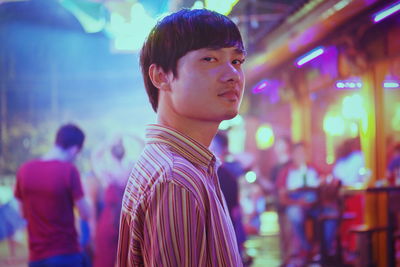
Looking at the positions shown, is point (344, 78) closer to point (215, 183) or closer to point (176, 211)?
point (215, 183)

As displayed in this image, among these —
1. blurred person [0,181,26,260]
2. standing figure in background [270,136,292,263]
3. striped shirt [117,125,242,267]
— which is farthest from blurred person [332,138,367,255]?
striped shirt [117,125,242,267]

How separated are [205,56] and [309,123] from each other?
713 cm

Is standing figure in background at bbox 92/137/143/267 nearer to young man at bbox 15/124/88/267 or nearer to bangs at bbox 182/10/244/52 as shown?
young man at bbox 15/124/88/267

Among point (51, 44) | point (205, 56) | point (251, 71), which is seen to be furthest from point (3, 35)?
point (205, 56)

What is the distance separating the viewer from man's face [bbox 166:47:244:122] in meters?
1.03

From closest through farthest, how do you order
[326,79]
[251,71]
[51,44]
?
[326,79] → [51,44] → [251,71]

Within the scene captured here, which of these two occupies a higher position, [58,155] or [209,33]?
[209,33]

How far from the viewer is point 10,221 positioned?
751 centimetres

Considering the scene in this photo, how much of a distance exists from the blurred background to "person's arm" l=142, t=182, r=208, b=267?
4803 mm

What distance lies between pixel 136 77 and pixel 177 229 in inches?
281

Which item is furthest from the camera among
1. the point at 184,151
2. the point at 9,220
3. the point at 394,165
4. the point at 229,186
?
the point at 9,220

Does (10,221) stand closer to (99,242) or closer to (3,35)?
(3,35)

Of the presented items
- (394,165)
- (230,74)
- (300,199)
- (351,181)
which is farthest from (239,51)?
(351,181)

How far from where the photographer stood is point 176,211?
86cm
